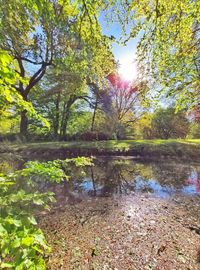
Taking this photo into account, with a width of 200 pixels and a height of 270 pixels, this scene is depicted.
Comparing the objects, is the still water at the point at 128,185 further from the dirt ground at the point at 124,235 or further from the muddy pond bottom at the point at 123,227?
the dirt ground at the point at 124,235

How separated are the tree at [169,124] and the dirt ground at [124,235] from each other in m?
22.0

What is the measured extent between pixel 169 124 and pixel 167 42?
22.3 m

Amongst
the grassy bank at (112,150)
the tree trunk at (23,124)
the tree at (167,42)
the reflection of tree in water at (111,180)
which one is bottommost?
the reflection of tree in water at (111,180)

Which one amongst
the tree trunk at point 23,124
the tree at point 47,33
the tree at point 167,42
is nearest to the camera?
the tree at point 167,42

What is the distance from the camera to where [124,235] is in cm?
336

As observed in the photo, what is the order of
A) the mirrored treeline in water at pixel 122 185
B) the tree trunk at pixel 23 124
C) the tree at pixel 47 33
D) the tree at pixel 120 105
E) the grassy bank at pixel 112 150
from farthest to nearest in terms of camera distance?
1. the tree at pixel 120 105
2. the tree trunk at pixel 23 124
3. the grassy bank at pixel 112 150
4. the mirrored treeline in water at pixel 122 185
5. the tree at pixel 47 33

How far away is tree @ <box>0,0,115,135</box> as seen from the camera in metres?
4.23

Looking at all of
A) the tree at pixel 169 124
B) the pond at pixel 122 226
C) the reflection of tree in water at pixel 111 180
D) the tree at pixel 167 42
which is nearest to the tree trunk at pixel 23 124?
the reflection of tree in water at pixel 111 180

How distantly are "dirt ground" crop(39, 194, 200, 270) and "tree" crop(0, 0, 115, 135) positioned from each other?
3.09 m

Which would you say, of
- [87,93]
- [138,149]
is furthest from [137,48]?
[87,93]

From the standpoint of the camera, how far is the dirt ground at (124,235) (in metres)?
2.67

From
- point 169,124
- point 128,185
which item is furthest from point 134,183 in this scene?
point 169,124

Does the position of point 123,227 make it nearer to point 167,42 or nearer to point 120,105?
point 167,42

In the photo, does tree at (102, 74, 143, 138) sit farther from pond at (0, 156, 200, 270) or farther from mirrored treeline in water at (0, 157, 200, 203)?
pond at (0, 156, 200, 270)
